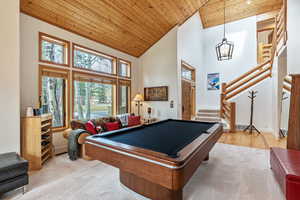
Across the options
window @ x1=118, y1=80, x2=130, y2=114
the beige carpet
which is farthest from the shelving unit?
window @ x1=118, y1=80, x2=130, y2=114

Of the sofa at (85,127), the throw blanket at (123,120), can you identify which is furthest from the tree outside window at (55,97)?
the throw blanket at (123,120)

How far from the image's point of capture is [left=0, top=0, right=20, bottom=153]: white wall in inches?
89.7

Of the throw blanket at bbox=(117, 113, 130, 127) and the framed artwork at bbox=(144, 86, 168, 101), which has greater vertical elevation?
the framed artwork at bbox=(144, 86, 168, 101)

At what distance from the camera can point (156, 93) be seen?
5629 mm

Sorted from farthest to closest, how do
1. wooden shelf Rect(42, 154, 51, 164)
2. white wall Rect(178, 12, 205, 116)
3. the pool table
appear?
white wall Rect(178, 12, 205, 116), wooden shelf Rect(42, 154, 51, 164), the pool table

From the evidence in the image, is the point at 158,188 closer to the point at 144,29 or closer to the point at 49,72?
the point at 49,72

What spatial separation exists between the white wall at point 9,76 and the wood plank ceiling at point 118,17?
756 millimetres

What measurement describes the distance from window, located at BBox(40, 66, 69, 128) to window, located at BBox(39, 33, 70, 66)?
25cm

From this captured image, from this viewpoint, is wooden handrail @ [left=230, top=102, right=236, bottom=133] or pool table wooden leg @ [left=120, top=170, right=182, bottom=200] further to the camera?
wooden handrail @ [left=230, top=102, right=236, bottom=133]

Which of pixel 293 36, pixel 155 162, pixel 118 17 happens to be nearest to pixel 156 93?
pixel 118 17

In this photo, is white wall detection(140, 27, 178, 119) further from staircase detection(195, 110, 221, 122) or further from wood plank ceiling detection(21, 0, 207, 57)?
staircase detection(195, 110, 221, 122)

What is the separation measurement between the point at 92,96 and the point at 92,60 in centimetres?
114

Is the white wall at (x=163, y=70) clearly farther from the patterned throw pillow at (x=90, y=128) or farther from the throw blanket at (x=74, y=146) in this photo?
the throw blanket at (x=74, y=146)

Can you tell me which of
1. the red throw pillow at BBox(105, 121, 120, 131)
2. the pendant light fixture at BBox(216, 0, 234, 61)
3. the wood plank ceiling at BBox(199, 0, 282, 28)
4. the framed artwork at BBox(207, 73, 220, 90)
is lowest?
the red throw pillow at BBox(105, 121, 120, 131)
